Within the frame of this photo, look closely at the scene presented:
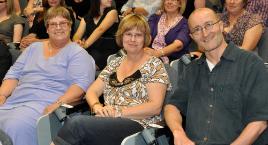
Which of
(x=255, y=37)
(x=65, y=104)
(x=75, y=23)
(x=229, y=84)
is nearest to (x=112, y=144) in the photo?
(x=65, y=104)

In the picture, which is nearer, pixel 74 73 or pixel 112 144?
pixel 112 144

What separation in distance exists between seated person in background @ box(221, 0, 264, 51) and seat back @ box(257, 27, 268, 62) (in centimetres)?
6

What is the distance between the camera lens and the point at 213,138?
2242mm

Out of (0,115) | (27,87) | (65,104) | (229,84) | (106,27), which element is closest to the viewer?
(229,84)

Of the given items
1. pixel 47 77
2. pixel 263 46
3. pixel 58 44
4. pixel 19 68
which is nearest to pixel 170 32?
pixel 263 46

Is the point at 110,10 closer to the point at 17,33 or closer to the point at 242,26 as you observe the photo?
the point at 17,33

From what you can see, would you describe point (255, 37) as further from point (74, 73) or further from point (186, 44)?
point (74, 73)

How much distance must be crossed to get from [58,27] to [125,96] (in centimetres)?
76

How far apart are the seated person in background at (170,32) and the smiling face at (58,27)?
793mm

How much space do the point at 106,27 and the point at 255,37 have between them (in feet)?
4.43

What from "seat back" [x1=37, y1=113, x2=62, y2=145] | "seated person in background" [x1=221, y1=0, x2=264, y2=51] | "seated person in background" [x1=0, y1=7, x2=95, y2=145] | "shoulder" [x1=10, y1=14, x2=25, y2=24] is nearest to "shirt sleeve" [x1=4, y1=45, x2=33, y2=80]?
"seated person in background" [x1=0, y1=7, x2=95, y2=145]

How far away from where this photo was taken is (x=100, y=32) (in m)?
4.02

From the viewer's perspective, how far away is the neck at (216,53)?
89.4 inches

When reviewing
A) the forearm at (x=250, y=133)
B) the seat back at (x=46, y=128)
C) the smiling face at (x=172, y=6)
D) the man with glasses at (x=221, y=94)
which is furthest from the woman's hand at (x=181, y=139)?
the smiling face at (x=172, y=6)
